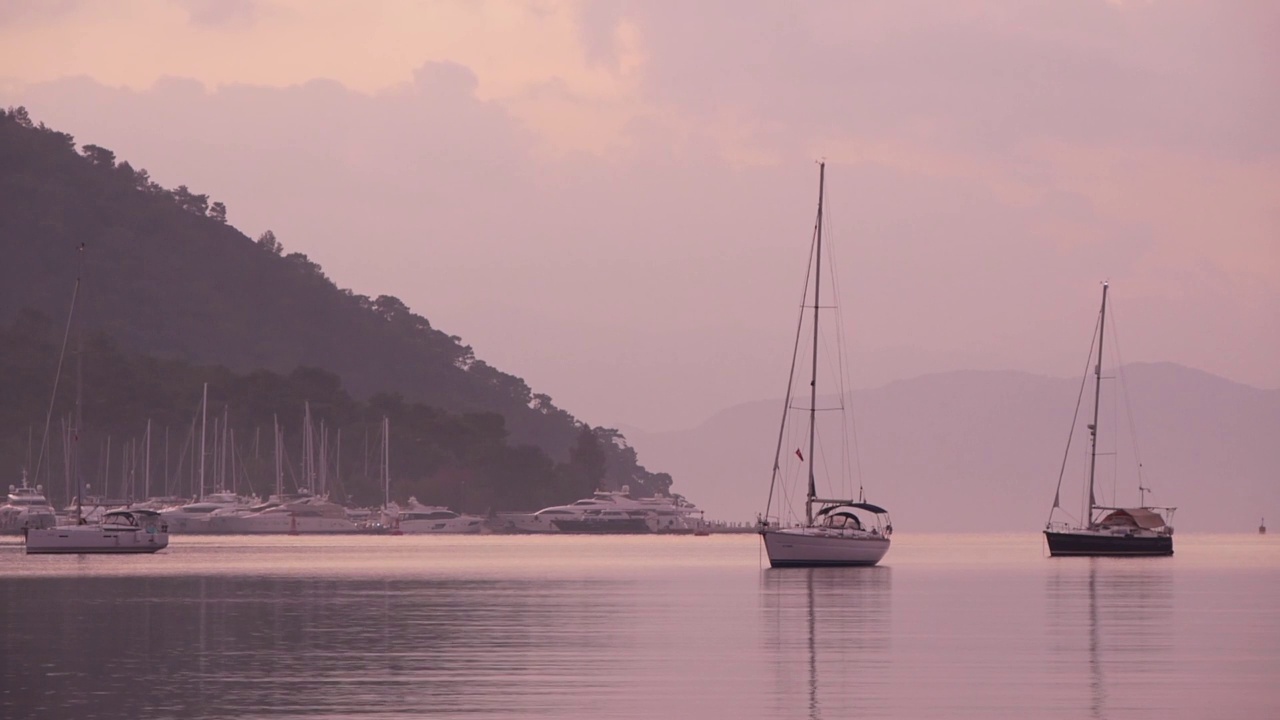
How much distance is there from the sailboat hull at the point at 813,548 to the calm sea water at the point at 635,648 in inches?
273

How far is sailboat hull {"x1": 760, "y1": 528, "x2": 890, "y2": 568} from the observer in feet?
318

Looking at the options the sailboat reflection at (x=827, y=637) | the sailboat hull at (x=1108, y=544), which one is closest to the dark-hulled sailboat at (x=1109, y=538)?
the sailboat hull at (x=1108, y=544)

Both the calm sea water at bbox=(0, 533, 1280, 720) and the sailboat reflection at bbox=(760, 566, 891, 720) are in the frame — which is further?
the sailboat reflection at bbox=(760, 566, 891, 720)

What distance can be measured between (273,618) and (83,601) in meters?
13.3

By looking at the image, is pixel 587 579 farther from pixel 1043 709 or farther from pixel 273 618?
pixel 1043 709

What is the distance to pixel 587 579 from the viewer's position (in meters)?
92.6

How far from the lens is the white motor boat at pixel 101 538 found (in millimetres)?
124312

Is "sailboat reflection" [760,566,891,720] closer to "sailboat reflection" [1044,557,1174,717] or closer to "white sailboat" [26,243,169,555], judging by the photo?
"sailboat reflection" [1044,557,1174,717]

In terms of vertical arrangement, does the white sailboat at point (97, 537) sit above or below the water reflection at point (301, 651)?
above

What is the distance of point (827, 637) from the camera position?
50000mm

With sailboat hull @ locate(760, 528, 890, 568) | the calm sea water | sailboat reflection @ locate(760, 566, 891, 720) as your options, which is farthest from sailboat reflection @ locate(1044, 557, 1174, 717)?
sailboat hull @ locate(760, 528, 890, 568)

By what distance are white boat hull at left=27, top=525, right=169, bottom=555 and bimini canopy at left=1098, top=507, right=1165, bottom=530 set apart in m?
63.7

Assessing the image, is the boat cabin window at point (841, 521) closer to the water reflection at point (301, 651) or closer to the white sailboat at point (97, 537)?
the water reflection at point (301, 651)

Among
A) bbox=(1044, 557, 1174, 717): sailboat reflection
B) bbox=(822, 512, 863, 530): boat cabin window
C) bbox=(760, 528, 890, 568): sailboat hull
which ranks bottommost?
bbox=(1044, 557, 1174, 717): sailboat reflection
